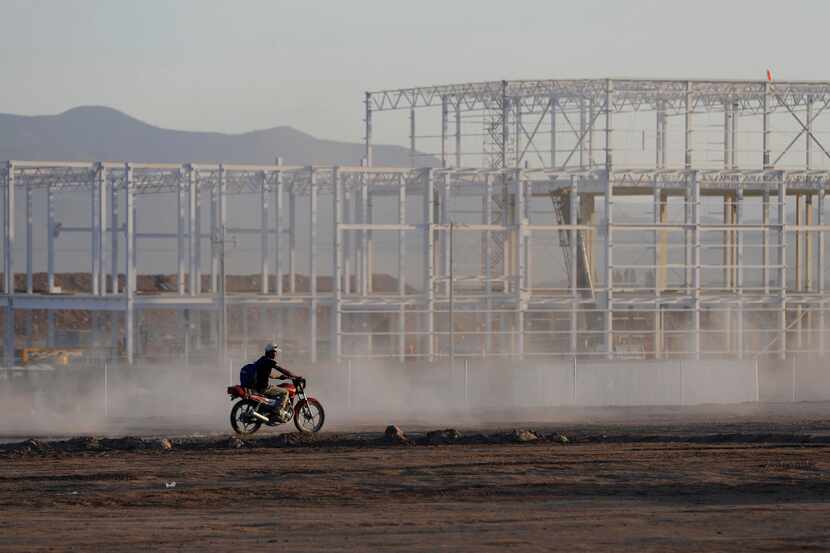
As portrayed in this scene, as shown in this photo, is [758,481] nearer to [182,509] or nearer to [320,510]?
[320,510]

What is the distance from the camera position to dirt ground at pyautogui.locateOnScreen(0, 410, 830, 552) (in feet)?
48.1

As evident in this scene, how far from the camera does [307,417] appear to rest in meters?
27.0

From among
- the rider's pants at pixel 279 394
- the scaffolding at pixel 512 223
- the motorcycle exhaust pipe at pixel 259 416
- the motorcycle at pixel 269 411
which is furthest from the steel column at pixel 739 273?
the motorcycle exhaust pipe at pixel 259 416

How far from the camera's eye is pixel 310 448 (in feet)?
78.5

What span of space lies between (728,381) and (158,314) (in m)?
85.3

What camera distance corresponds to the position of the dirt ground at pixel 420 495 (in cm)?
1465

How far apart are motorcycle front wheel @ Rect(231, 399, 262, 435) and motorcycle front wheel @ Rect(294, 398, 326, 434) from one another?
689mm

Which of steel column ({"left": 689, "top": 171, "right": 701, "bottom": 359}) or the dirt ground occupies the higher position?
steel column ({"left": 689, "top": 171, "right": 701, "bottom": 359})

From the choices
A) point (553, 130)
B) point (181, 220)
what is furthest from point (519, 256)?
point (181, 220)

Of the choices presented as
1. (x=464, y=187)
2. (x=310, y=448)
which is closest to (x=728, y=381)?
(x=464, y=187)

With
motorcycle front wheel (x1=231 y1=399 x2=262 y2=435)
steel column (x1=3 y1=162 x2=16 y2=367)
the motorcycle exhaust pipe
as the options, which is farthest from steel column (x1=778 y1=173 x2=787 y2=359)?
the motorcycle exhaust pipe

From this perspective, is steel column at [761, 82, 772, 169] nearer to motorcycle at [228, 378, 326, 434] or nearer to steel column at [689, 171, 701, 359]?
steel column at [689, 171, 701, 359]

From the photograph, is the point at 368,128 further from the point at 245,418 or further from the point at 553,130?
the point at 245,418

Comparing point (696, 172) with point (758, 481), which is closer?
point (758, 481)
